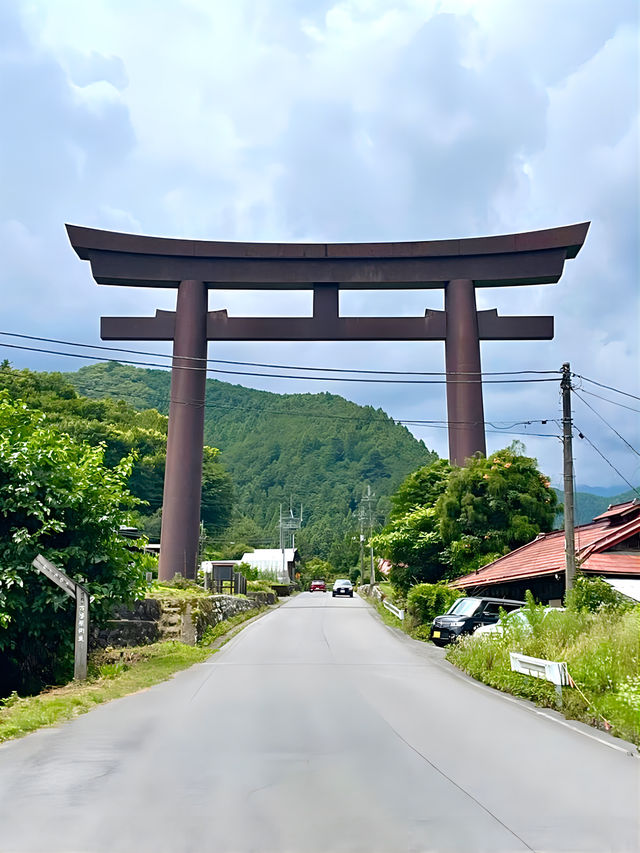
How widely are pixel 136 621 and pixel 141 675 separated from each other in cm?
548

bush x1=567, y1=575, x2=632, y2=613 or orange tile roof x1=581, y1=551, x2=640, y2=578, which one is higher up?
orange tile roof x1=581, y1=551, x2=640, y2=578

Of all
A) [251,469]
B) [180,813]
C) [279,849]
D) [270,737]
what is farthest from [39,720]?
[251,469]

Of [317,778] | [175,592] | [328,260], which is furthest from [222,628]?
[317,778]

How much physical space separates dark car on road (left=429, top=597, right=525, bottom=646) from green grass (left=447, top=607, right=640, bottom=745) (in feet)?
22.0

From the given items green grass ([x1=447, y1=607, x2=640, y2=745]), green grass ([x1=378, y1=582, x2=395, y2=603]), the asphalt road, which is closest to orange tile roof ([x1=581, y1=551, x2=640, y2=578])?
green grass ([x1=447, y1=607, x2=640, y2=745])

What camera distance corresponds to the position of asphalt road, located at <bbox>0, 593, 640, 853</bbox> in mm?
5582

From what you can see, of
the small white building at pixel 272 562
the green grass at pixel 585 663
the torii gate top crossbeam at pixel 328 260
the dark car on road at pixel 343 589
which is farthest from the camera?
the small white building at pixel 272 562

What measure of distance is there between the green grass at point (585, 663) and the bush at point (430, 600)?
41.4 feet

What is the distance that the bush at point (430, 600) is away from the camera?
29906 mm

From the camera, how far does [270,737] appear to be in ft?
32.1

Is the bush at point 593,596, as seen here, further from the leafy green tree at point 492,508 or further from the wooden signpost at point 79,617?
the leafy green tree at point 492,508

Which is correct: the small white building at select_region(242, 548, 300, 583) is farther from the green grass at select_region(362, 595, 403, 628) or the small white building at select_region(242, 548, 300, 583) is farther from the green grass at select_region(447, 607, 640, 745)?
the green grass at select_region(447, 607, 640, 745)

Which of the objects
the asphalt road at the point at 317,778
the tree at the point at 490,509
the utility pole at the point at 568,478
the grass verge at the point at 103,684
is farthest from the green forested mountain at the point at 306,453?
the asphalt road at the point at 317,778

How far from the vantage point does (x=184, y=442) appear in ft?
101
